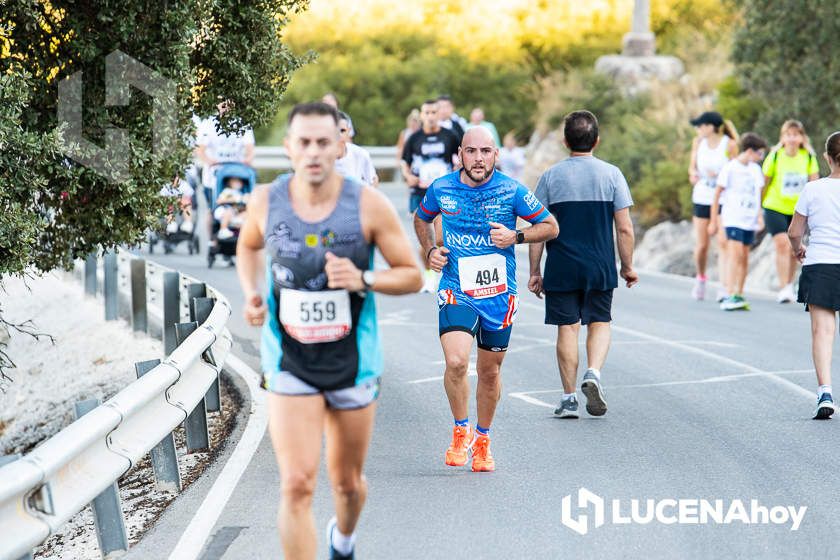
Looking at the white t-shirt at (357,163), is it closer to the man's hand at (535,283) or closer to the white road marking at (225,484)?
the white road marking at (225,484)

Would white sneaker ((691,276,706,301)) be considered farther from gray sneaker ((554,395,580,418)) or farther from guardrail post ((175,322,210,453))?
guardrail post ((175,322,210,453))

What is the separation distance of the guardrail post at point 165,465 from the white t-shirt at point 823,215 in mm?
4820

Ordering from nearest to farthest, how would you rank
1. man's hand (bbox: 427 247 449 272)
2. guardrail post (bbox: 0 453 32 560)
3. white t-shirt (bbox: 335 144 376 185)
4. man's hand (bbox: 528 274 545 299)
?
guardrail post (bbox: 0 453 32 560) → man's hand (bbox: 427 247 449 272) → man's hand (bbox: 528 274 545 299) → white t-shirt (bbox: 335 144 376 185)

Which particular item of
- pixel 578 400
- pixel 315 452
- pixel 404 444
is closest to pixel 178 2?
pixel 404 444

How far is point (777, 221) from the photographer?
1712 centimetres

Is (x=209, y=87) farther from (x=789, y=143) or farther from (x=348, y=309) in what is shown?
(x=789, y=143)

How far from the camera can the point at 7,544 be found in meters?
5.54

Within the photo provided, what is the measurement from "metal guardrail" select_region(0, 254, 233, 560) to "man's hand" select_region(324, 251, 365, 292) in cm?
138

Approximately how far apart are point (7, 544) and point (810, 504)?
428cm

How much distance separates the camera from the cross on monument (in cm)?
4041

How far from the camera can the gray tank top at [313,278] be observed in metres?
5.95

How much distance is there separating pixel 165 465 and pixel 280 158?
119ft

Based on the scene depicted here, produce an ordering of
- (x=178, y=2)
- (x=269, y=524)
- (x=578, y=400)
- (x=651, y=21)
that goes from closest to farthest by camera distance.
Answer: (x=269, y=524) < (x=178, y=2) < (x=578, y=400) < (x=651, y=21)

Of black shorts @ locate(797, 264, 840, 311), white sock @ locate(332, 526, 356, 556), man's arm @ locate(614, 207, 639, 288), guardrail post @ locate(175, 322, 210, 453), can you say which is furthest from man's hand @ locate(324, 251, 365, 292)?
black shorts @ locate(797, 264, 840, 311)
